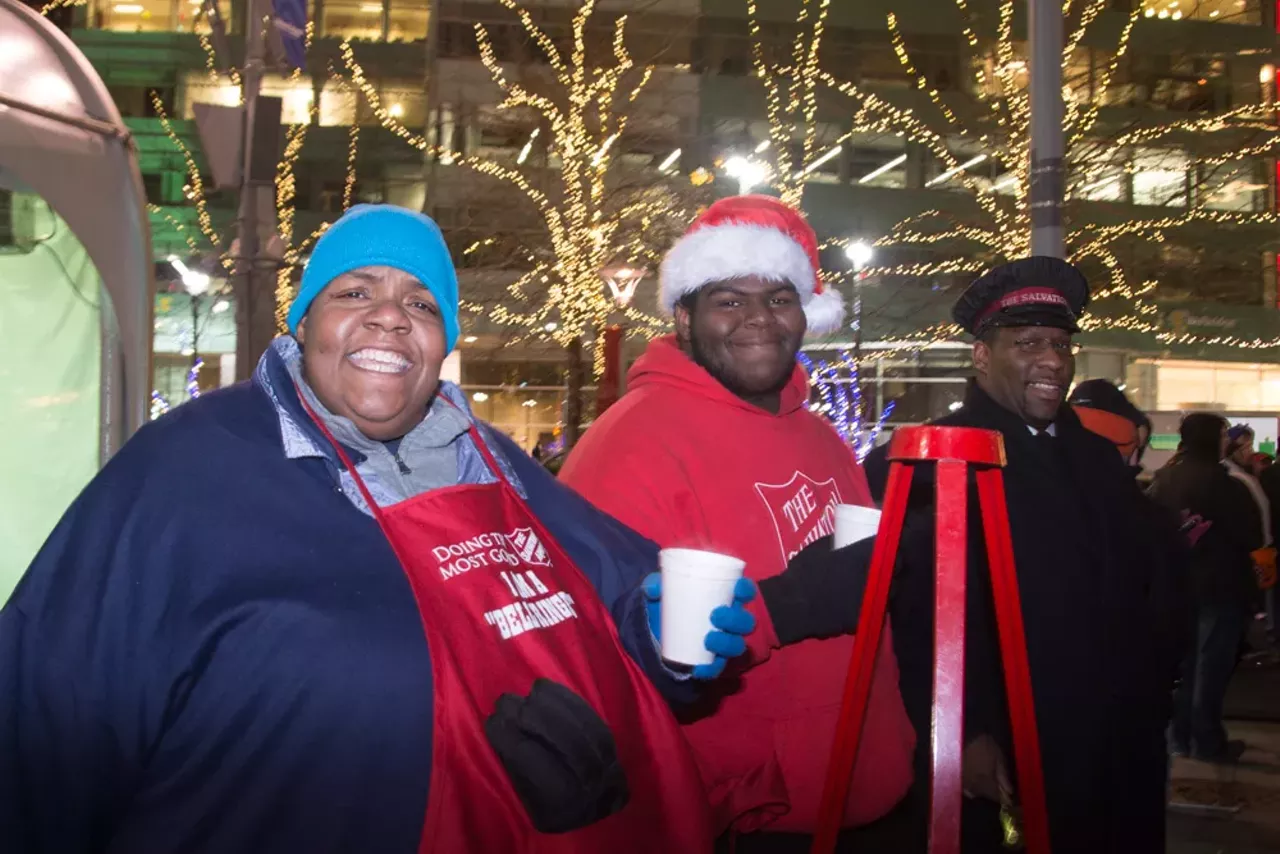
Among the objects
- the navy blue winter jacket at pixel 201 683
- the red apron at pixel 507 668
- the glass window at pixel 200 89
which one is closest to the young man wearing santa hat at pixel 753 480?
the red apron at pixel 507 668

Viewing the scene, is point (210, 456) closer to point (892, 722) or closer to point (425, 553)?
point (425, 553)

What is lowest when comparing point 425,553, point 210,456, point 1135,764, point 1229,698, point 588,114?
point 1229,698

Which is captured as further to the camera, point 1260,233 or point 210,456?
point 1260,233

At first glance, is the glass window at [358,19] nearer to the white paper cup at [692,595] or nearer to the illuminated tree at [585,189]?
the illuminated tree at [585,189]

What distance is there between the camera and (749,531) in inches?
Answer: 119

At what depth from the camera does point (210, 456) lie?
6.89 ft

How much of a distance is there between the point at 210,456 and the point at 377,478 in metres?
0.33

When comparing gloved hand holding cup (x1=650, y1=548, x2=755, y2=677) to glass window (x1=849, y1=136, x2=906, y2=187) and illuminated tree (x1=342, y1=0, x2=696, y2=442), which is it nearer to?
illuminated tree (x1=342, y1=0, x2=696, y2=442)

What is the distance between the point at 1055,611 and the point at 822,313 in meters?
1.13

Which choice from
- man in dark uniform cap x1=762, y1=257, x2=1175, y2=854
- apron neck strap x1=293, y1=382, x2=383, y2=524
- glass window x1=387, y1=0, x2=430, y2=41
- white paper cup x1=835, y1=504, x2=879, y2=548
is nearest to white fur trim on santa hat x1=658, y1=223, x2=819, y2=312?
man in dark uniform cap x1=762, y1=257, x2=1175, y2=854

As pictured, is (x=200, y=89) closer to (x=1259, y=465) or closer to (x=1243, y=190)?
(x=1243, y=190)

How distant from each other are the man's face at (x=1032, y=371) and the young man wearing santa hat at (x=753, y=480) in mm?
558

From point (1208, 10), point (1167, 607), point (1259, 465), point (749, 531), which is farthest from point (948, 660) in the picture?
point (1208, 10)

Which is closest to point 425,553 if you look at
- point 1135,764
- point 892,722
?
point 892,722
